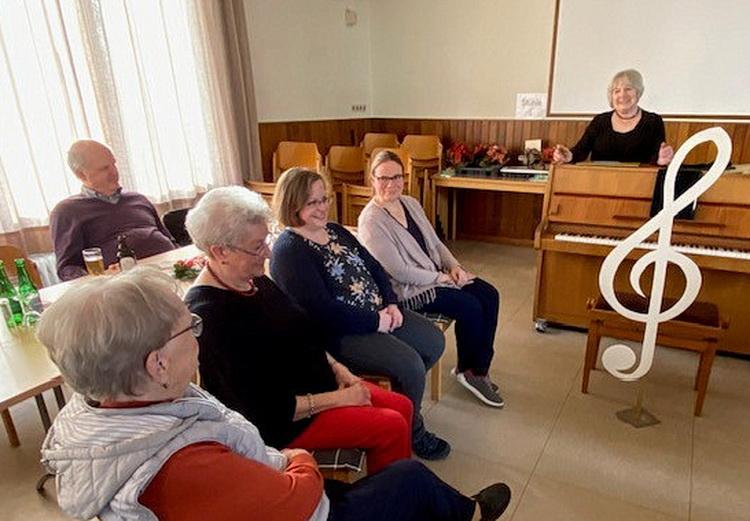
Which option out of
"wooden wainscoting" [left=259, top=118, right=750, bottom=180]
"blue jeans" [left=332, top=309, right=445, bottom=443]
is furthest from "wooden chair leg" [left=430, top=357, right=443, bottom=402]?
"wooden wainscoting" [left=259, top=118, right=750, bottom=180]

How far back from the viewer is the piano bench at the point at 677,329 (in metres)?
1.94

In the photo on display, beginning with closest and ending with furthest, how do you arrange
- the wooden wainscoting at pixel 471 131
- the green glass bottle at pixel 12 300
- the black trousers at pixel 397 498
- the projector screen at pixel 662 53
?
the black trousers at pixel 397 498
the green glass bottle at pixel 12 300
the projector screen at pixel 662 53
the wooden wainscoting at pixel 471 131

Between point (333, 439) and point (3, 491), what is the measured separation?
1429 millimetres

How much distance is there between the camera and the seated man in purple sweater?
7.38ft

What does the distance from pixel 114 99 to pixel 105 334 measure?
282 centimetres

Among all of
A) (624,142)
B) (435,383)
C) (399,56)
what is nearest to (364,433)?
(435,383)

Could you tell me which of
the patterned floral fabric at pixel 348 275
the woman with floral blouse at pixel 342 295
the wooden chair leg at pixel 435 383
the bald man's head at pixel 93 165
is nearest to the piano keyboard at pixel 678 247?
A: the wooden chair leg at pixel 435 383

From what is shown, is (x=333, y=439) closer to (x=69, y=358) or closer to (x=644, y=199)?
(x=69, y=358)

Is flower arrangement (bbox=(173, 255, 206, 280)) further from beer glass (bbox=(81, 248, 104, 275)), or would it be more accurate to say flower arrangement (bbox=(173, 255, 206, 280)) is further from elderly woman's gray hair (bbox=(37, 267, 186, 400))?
elderly woman's gray hair (bbox=(37, 267, 186, 400))

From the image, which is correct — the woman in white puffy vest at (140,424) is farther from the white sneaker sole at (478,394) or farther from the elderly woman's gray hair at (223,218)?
the white sneaker sole at (478,394)

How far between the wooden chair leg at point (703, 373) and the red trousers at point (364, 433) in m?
1.38

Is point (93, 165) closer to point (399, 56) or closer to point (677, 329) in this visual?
point (677, 329)

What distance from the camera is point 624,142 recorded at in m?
2.68

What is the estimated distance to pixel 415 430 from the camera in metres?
1.82
